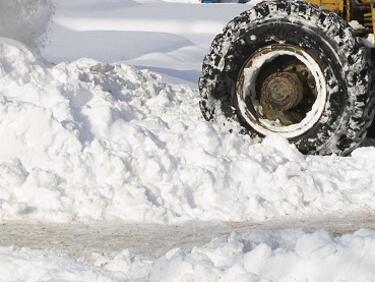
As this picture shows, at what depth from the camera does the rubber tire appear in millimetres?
6223

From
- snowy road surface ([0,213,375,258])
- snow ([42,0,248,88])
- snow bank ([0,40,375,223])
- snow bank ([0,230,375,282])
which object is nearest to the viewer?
snow bank ([0,230,375,282])

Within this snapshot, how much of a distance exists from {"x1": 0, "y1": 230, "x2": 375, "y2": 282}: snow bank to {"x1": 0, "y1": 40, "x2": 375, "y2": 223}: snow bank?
92cm

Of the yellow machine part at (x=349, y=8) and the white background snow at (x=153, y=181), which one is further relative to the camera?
the yellow machine part at (x=349, y=8)

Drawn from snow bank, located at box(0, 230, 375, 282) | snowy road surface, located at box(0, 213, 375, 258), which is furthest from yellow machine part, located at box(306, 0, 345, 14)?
snow bank, located at box(0, 230, 375, 282)

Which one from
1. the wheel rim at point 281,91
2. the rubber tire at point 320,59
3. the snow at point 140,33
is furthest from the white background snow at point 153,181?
the snow at point 140,33

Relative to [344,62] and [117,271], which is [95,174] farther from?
[344,62]

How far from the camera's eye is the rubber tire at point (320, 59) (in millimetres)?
6223

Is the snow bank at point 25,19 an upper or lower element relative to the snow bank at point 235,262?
upper

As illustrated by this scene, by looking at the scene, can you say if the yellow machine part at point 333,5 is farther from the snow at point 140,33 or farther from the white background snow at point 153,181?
the snow at point 140,33

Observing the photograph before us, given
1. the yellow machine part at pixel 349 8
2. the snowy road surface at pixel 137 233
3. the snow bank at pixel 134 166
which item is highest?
the yellow machine part at pixel 349 8

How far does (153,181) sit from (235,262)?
170 centimetres

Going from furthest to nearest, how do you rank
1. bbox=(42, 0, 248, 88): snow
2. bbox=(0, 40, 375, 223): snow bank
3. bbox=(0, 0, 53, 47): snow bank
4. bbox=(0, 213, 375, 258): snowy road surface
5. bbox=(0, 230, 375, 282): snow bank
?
bbox=(42, 0, 248, 88): snow, bbox=(0, 0, 53, 47): snow bank, bbox=(0, 40, 375, 223): snow bank, bbox=(0, 213, 375, 258): snowy road surface, bbox=(0, 230, 375, 282): snow bank

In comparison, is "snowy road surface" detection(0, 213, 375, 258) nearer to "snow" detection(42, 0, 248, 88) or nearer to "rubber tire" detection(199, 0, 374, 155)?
"rubber tire" detection(199, 0, 374, 155)

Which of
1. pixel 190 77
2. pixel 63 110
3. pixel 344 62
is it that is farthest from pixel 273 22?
pixel 190 77
